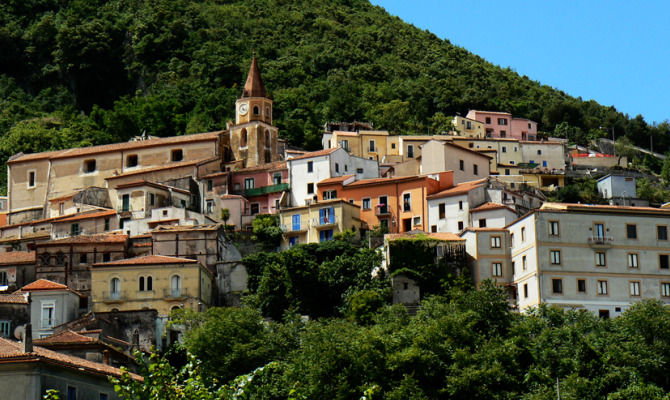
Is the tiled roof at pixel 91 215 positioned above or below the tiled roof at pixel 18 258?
above

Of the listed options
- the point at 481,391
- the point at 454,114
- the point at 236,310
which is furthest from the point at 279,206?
the point at 454,114

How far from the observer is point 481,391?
2136 inches

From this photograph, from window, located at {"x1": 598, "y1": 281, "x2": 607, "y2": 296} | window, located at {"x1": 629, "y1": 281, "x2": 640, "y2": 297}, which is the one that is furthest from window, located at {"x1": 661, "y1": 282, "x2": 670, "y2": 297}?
window, located at {"x1": 598, "y1": 281, "x2": 607, "y2": 296}

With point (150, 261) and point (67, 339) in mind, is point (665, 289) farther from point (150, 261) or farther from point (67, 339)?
point (67, 339)

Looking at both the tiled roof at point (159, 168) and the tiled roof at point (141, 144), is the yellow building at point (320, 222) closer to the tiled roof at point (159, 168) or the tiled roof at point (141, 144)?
the tiled roof at point (159, 168)

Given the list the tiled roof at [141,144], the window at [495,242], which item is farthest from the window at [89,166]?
the window at [495,242]

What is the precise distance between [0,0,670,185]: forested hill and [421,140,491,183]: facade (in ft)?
78.1

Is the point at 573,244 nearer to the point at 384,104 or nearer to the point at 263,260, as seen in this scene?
the point at 263,260

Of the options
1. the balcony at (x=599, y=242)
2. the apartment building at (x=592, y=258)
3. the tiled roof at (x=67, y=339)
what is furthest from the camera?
the balcony at (x=599, y=242)

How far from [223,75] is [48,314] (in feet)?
215

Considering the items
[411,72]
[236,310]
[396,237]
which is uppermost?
[411,72]

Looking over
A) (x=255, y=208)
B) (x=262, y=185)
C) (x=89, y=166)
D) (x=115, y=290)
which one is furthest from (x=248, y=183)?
(x=115, y=290)

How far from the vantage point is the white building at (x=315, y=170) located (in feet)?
277

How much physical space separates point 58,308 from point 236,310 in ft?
34.8
